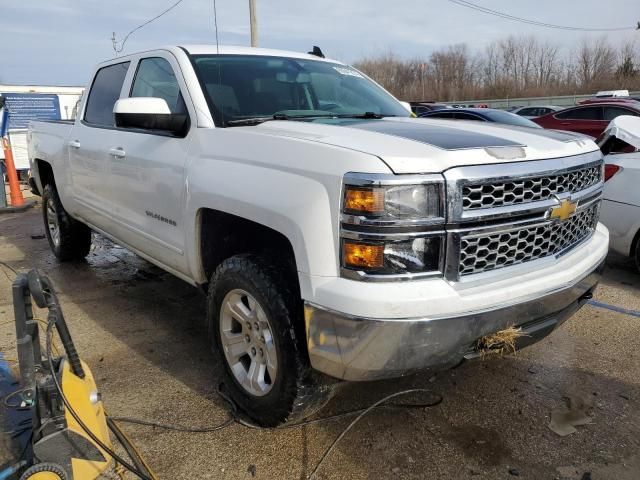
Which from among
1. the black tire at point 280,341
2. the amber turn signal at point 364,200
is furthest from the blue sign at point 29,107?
the amber turn signal at point 364,200

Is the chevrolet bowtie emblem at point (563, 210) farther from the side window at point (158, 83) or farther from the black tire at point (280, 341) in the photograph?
the side window at point (158, 83)

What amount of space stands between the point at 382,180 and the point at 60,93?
15163mm

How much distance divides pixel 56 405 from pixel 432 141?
6.04ft

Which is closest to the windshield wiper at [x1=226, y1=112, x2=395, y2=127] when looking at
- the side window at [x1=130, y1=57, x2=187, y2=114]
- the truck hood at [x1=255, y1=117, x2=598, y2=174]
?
the truck hood at [x1=255, y1=117, x2=598, y2=174]

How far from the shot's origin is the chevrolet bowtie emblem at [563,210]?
7.75 ft

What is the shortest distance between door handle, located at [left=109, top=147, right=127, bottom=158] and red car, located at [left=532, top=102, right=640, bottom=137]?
9.57 m

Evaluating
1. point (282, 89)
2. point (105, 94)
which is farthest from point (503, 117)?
point (105, 94)

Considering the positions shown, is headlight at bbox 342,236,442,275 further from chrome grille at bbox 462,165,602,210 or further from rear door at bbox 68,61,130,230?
rear door at bbox 68,61,130,230

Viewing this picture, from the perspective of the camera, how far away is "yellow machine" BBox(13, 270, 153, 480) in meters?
2.03

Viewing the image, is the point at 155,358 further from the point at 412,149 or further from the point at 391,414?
the point at 412,149

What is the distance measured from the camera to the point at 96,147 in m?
4.14

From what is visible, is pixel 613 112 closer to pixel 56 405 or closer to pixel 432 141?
pixel 432 141

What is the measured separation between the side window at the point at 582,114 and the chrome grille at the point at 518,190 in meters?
9.76

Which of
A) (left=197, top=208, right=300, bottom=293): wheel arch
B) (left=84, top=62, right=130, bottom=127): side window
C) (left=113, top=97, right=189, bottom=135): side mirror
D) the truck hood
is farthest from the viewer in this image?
(left=84, top=62, right=130, bottom=127): side window
